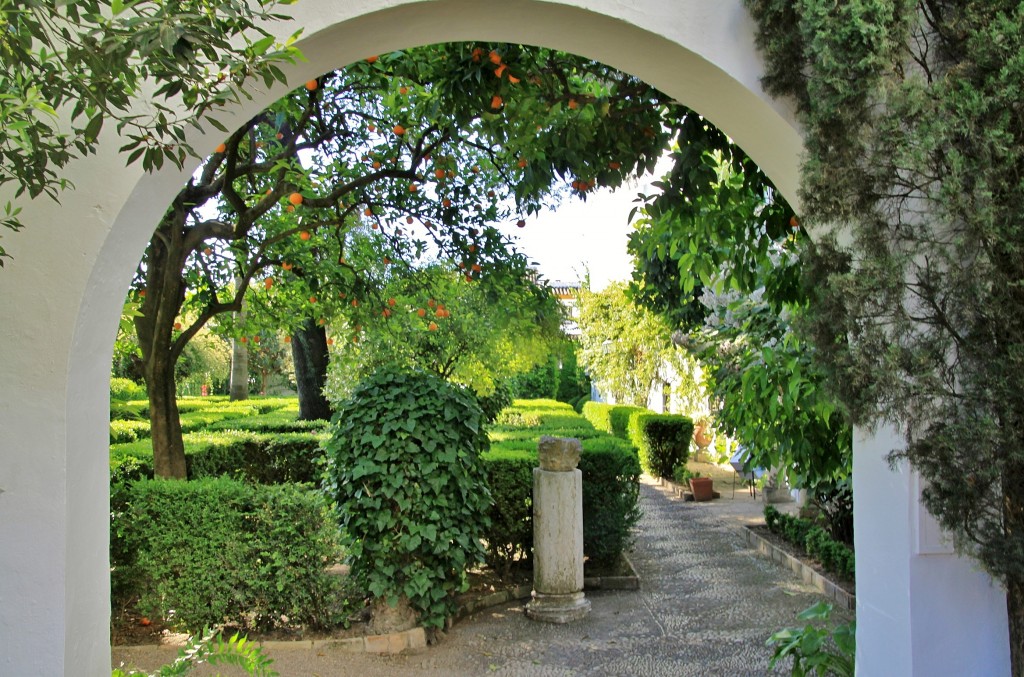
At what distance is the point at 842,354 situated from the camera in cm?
192

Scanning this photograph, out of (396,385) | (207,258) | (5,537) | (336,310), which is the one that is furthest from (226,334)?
(5,537)

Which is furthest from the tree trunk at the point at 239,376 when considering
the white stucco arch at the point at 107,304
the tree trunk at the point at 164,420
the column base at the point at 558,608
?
the white stucco arch at the point at 107,304

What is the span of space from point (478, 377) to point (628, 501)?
430 cm

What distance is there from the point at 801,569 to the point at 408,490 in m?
4.05

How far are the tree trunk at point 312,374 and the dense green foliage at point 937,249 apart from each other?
11.1m

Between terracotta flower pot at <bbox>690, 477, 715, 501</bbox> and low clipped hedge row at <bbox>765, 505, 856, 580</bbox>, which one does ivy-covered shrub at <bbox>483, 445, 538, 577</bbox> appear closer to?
low clipped hedge row at <bbox>765, 505, 856, 580</bbox>

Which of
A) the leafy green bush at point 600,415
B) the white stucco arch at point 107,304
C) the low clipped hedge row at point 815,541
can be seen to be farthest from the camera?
the leafy green bush at point 600,415

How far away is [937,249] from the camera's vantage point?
76.6 inches

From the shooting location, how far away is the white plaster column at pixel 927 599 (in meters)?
2.37

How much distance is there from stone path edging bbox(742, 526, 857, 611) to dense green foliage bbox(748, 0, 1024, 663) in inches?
177

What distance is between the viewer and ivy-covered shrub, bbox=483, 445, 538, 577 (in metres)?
6.56

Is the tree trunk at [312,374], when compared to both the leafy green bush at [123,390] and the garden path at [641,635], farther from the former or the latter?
the garden path at [641,635]

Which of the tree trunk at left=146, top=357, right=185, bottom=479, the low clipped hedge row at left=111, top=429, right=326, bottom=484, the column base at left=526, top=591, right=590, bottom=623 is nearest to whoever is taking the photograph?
the column base at left=526, top=591, right=590, bottom=623

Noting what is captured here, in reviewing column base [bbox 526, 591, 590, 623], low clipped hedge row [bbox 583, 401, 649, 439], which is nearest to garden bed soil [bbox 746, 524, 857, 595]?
column base [bbox 526, 591, 590, 623]
